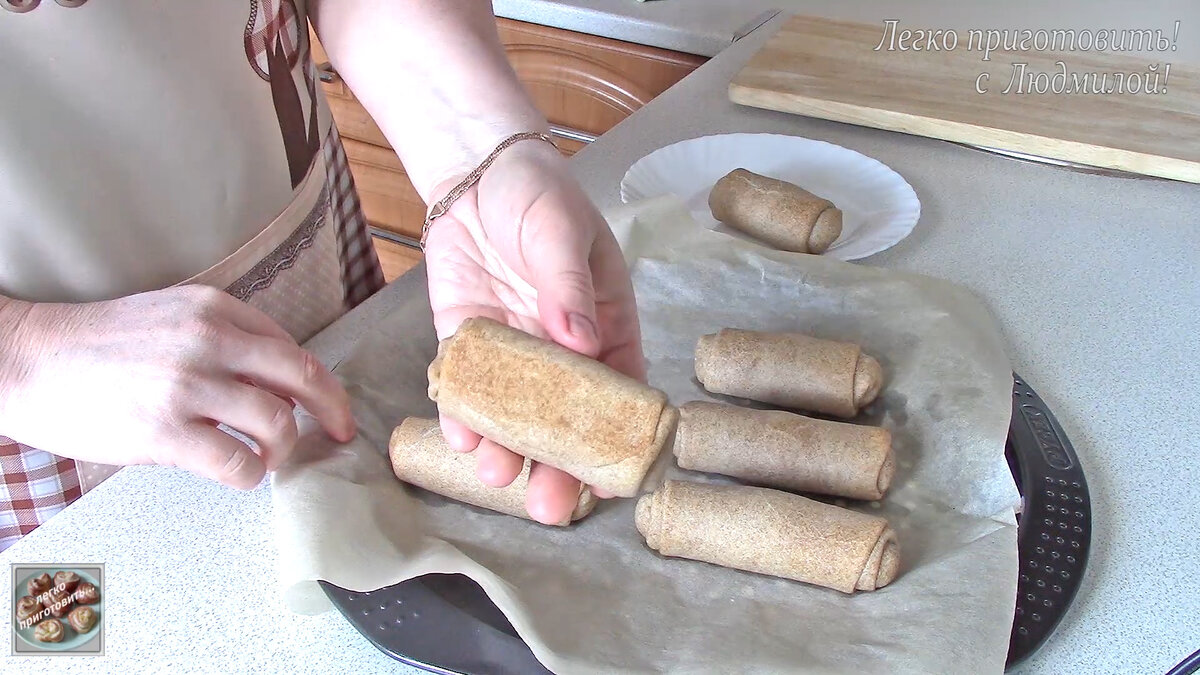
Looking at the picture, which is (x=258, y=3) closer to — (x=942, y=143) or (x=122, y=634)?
(x=122, y=634)

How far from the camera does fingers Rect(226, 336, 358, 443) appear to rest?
2.69 feet

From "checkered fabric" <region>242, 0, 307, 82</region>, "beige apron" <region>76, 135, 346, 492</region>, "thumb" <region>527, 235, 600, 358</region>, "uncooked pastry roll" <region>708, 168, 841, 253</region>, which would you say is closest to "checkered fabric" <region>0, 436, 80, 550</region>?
"beige apron" <region>76, 135, 346, 492</region>

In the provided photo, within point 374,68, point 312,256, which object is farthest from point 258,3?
point 312,256

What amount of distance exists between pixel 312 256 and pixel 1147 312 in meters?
1.11

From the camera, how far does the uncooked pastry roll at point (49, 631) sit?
2.49ft

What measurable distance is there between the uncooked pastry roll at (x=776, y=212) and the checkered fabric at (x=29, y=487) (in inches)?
36.2

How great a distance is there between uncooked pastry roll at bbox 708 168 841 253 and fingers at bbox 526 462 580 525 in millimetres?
625

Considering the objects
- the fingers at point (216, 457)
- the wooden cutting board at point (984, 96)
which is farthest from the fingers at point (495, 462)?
the wooden cutting board at point (984, 96)

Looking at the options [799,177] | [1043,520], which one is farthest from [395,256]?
[1043,520]

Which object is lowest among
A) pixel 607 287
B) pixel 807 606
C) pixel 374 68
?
pixel 807 606

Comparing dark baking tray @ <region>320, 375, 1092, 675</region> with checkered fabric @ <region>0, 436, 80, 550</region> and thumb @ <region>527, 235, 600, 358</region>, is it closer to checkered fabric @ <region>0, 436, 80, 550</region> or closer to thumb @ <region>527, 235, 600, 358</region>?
thumb @ <region>527, 235, 600, 358</region>

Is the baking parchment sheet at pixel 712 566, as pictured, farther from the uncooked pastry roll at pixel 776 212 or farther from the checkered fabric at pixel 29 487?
the checkered fabric at pixel 29 487

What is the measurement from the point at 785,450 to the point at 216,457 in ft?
1.90

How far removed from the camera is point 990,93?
162cm
